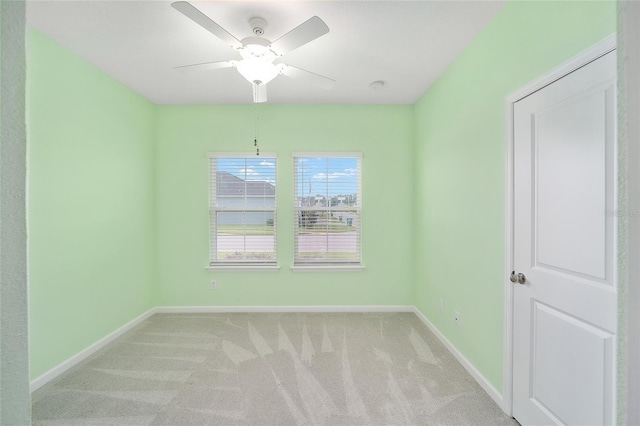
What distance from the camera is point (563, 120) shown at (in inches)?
55.6

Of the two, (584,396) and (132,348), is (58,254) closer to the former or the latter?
(132,348)

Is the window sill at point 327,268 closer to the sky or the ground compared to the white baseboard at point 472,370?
closer to the sky

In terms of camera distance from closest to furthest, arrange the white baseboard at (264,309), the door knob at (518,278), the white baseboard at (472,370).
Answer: the door knob at (518,278) → the white baseboard at (472,370) → the white baseboard at (264,309)

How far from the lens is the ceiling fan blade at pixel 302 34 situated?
152 cm

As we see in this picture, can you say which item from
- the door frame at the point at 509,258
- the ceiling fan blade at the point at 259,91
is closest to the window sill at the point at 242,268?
the ceiling fan blade at the point at 259,91

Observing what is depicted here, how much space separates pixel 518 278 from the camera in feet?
5.61

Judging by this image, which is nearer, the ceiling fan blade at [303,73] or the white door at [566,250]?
the white door at [566,250]

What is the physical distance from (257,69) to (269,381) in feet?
7.62

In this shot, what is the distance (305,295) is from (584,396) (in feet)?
8.68

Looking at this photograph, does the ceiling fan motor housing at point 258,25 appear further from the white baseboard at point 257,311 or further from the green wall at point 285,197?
the white baseboard at point 257,311

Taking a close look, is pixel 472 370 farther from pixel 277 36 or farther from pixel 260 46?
pixel 277 36

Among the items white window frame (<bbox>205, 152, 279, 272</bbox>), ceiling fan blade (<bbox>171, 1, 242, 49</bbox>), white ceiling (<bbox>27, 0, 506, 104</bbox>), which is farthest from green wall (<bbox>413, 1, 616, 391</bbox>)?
white window frame (<bbox>205, 152, 279, 272</bbox>)

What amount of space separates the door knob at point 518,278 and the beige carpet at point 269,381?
91 cm

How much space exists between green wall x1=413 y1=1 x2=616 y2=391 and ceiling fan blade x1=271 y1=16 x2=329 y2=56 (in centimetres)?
123
